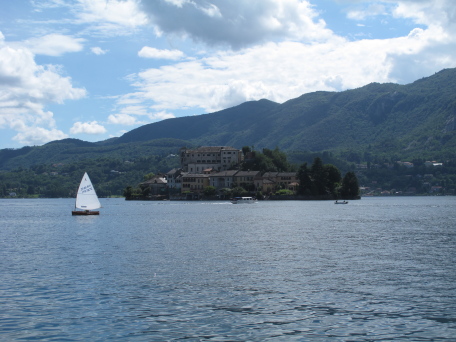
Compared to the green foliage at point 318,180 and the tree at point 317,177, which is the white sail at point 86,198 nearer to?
the green foliage at point 318,180

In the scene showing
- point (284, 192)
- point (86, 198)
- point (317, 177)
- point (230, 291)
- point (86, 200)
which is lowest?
point (230, 291)

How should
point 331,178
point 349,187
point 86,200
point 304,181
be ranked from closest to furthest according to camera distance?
point 86,200 < point 349,187 < point 304,181 < point 331,178

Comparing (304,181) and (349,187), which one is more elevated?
(304,181)

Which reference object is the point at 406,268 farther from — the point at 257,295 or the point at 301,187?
the point at 301,187

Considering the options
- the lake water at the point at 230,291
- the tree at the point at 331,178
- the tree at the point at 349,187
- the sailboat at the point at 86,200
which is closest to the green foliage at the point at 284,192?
the tree at the point at 331,178

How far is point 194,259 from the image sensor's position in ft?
127

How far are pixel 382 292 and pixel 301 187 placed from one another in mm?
164967

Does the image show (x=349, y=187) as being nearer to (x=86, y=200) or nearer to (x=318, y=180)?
(x=318, y=180)

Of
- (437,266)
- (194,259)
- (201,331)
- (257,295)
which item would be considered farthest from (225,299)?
(437,266)

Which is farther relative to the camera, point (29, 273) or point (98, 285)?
point (29, 273)

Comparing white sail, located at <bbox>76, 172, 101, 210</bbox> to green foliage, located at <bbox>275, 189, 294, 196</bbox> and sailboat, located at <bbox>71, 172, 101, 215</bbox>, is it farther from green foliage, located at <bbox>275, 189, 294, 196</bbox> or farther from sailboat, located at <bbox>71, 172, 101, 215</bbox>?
green foliage, located at <bbox>275, 189, 294, 196</bbox>

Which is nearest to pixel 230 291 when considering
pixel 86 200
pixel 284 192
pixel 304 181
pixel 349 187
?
pixel 86 200

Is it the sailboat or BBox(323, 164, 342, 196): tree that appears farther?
BBox(323, 164, 342, 196): tree

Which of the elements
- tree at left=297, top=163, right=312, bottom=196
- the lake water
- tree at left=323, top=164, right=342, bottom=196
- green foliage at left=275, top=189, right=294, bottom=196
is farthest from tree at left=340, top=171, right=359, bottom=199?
the lake water
